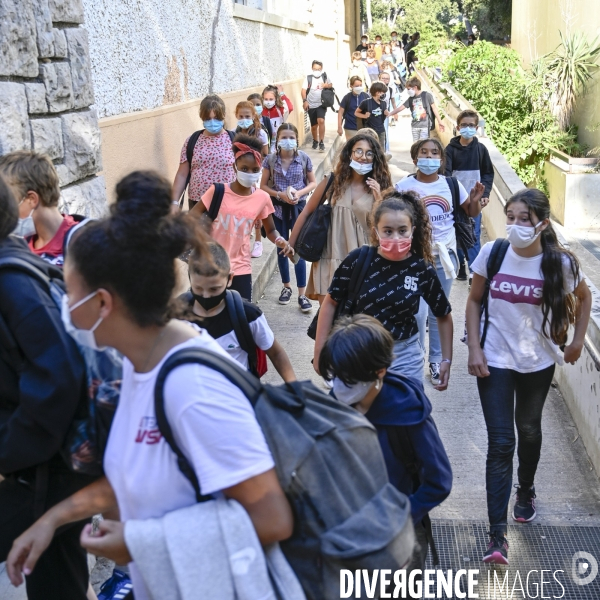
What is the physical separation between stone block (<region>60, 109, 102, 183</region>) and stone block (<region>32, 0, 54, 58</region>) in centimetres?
41

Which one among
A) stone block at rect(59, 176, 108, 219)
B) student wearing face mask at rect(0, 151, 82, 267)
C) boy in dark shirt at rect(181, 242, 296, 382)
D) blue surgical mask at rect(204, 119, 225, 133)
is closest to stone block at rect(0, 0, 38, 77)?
stone block at rect(59, 176, 108, 219)

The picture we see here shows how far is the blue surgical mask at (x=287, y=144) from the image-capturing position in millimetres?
8094

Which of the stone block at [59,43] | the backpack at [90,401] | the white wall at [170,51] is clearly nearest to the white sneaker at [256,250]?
the white wall at [170,51]

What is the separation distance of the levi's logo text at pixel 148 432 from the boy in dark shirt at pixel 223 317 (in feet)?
5.92

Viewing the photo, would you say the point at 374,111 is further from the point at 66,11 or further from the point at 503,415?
the point at 503,415

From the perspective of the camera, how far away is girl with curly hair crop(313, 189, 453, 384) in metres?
4.16

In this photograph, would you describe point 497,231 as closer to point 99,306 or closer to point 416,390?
point 416,390

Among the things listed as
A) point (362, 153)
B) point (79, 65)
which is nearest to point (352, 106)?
point (362, 153)

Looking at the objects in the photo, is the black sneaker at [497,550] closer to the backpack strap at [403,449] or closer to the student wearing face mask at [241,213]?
the backpack strap at [403,449]

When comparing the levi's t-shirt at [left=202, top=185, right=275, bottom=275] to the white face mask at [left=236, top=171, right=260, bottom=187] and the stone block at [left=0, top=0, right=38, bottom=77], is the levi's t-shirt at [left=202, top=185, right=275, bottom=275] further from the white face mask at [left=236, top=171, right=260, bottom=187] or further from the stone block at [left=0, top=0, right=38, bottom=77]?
the stone block at [left=0, top=0, right=38, bottom=77]

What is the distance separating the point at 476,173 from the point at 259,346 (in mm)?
5650

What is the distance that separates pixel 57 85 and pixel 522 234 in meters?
2.63

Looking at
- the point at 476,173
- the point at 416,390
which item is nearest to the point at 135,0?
the point at 476,173

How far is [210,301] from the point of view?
3830mm
